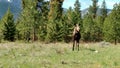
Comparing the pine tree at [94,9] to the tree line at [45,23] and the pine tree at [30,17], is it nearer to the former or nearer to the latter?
the tree line at [45,23]

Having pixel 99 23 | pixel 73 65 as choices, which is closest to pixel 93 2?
pixel 99 23

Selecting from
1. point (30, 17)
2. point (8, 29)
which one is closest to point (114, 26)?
point (30, 17)

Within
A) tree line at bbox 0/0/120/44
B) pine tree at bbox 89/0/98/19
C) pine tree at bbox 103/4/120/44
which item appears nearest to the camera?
tree line at bbox 0/0/120/44

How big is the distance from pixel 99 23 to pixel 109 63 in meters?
89.2

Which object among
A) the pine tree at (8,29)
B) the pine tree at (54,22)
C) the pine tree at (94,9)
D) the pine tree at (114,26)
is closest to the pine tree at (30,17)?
the pine tree at (8,29)

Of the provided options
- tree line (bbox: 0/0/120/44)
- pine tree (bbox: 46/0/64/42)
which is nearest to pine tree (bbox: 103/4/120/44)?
tree line (bbox: 0/0/120/44)

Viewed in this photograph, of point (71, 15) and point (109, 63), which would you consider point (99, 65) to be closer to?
point (109, 63)

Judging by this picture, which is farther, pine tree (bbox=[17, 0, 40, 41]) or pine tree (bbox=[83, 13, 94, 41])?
pine tree (bbox=[83, 13, 94, 41])

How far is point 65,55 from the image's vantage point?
2992 cm

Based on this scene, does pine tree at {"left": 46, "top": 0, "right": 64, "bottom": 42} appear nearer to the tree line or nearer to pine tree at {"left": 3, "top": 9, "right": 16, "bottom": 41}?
the tree line

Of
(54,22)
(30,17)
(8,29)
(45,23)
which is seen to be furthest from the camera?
(45,23)

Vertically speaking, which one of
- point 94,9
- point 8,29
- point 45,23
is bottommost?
point 8,29

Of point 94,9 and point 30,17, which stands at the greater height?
point 94,9

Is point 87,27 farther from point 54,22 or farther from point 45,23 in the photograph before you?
point 54,22
